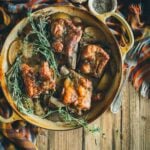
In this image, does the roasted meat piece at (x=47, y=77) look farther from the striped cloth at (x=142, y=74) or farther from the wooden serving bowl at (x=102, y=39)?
the striped cloth at (x=142, y=74)

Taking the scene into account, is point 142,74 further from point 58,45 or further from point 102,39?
point 58,45

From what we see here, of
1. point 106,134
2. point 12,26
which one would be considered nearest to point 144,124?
point 106,134

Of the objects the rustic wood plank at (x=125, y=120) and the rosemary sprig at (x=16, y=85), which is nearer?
the rosemary sprig at (x=16, y=85)

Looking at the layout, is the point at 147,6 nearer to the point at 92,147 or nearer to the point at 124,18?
the point at 124,18

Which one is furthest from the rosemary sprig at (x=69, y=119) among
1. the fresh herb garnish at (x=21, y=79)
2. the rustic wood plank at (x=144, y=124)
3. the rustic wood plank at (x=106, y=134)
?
the rustic wood plank at (x=144, y=124)

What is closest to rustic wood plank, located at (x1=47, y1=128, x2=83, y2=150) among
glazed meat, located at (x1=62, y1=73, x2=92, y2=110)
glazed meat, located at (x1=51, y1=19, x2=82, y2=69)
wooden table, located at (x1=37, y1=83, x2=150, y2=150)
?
wooden table, located at (x1=37, y1=83, x2=150, y2=150)
